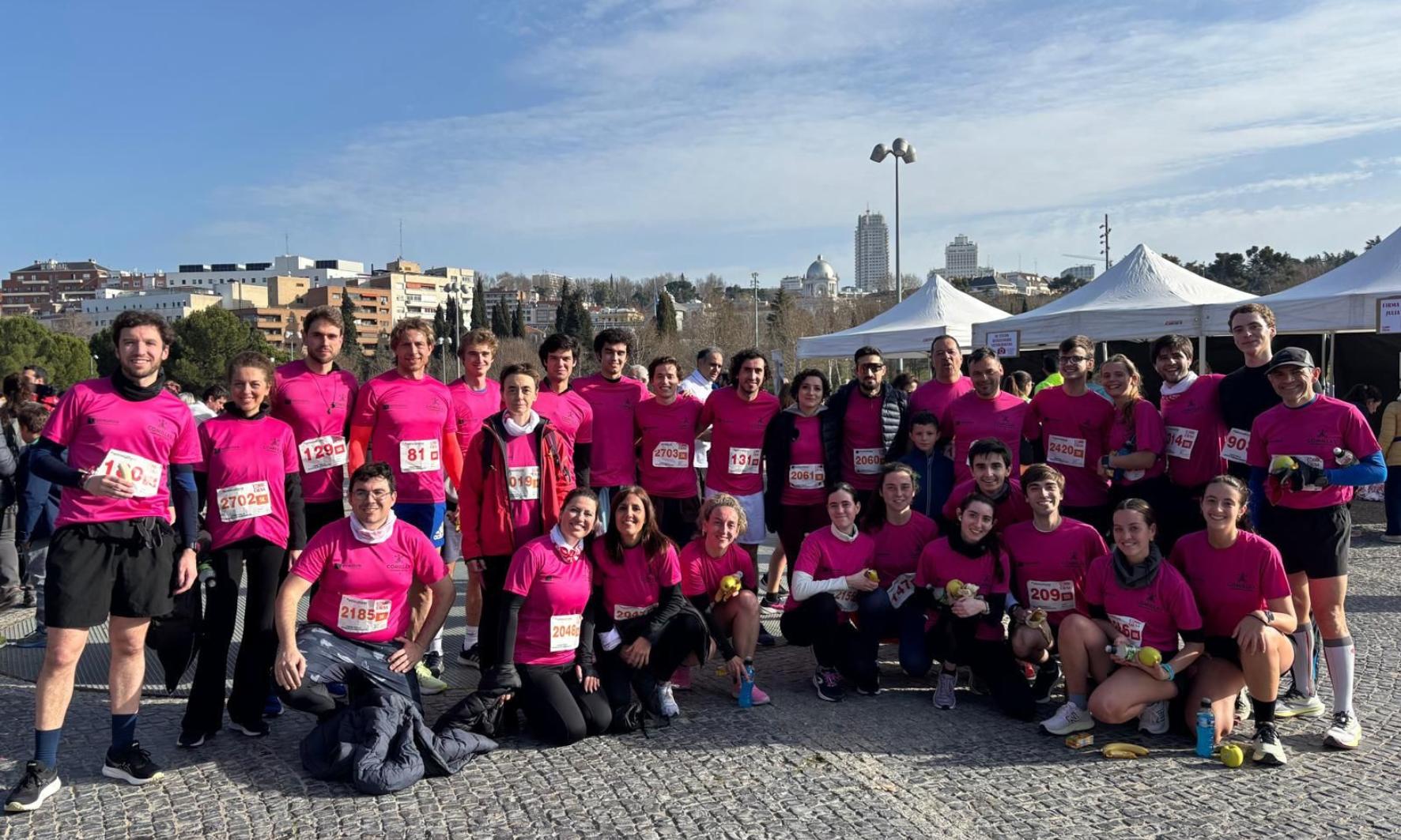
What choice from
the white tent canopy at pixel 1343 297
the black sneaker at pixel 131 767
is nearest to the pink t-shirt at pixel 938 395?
the black sneaker at pixel 131 767

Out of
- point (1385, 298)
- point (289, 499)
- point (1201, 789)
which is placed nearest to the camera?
point (1201, 789)

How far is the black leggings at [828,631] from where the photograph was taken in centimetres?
510

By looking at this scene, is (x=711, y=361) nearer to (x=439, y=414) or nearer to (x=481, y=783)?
(x=439, y=414)

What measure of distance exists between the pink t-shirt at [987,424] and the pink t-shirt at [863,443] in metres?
0.39

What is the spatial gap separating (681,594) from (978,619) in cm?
152

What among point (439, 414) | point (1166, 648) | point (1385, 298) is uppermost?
point (1385, 298)

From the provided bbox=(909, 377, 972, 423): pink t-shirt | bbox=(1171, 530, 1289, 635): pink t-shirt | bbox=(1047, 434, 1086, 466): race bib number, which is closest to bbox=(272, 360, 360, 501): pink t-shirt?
bbox=(909, 377, 972, 423): pink t-shirt

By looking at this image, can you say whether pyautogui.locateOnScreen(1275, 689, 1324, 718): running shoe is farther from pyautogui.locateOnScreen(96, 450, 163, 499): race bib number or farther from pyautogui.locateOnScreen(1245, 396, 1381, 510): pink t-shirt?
pyautogui.locateOnScreen(96, 450, 163, 499): race bib number

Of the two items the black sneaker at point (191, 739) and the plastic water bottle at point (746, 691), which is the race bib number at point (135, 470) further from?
the plastic water bottle at point (746, 691)

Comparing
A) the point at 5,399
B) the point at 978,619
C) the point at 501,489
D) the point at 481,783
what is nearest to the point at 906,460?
the point at 978,619

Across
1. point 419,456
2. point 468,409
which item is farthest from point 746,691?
point 468,409

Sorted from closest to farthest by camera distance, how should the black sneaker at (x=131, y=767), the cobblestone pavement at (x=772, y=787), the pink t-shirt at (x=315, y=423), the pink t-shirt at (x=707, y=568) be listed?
the cobblestone pavement at (x=772, y=787)
the black sneaker at (x=131, y=767)
the pink t-shirt at (x=315, y=423)
the pink t-shirt at (x=707, y=568)

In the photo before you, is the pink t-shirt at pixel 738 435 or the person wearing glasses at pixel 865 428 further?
the pink t-shirt at pixel 738 435

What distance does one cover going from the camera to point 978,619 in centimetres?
497
